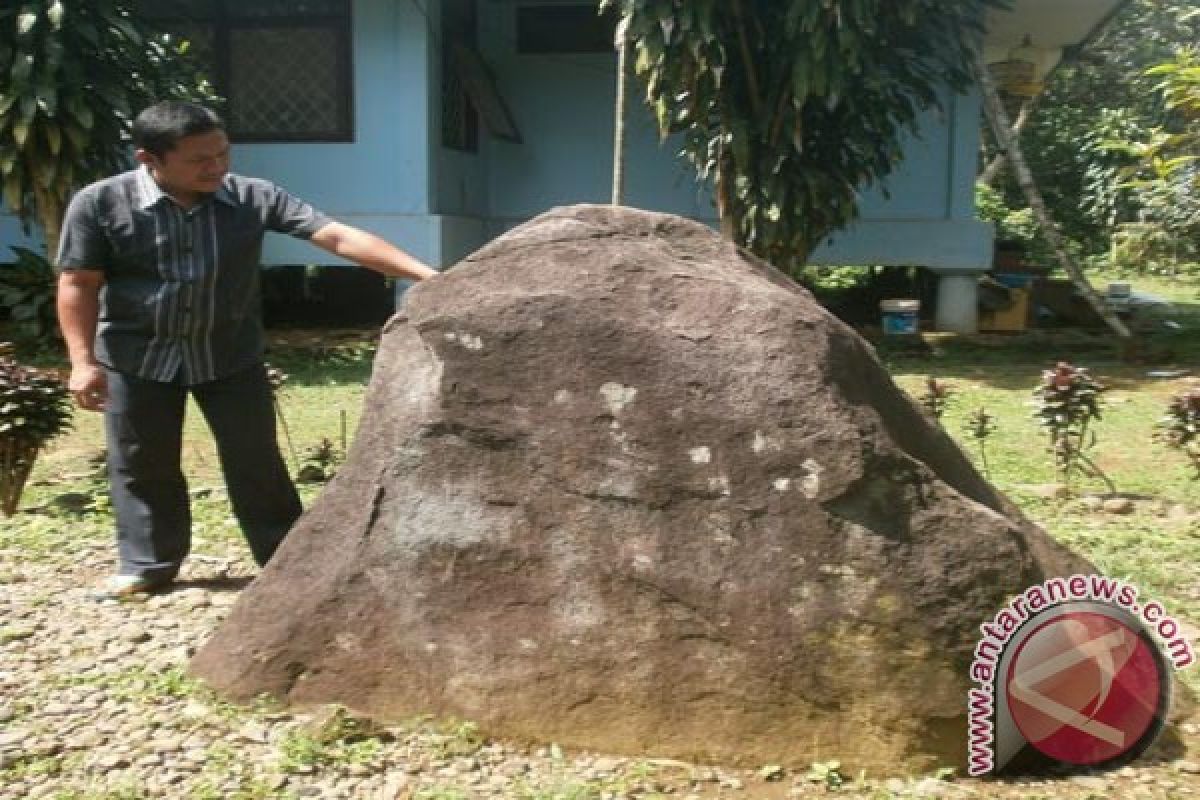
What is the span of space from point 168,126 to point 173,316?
1.89 feet

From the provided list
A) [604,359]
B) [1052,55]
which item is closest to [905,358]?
→ [1052,55]

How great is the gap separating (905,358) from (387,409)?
8.51 meters

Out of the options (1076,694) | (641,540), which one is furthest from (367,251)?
(1076,694)

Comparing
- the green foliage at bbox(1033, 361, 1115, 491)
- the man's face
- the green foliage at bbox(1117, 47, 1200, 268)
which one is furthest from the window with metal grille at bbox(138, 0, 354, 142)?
the man's face

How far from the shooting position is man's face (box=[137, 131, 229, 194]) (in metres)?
3.74

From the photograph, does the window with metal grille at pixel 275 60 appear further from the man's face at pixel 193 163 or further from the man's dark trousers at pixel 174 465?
the man's face at pixel 193 163

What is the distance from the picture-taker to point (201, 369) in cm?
398

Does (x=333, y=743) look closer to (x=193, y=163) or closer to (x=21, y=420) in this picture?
(x=193, y=163)

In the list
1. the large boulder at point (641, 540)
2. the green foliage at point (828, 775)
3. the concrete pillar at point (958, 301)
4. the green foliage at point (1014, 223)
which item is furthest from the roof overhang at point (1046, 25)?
the green foliage at point (828, 775)

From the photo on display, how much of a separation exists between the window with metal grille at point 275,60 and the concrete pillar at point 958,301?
5952mm

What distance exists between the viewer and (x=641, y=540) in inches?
122

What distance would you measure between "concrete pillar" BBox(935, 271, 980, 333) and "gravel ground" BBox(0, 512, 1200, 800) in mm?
9691

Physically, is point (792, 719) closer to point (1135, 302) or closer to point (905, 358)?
point (905, 358)

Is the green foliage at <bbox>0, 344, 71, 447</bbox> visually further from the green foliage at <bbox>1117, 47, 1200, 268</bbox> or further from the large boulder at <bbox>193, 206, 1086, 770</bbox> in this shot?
the green foliage at <bbox>1117, 47, 1200, 268</bbox>
